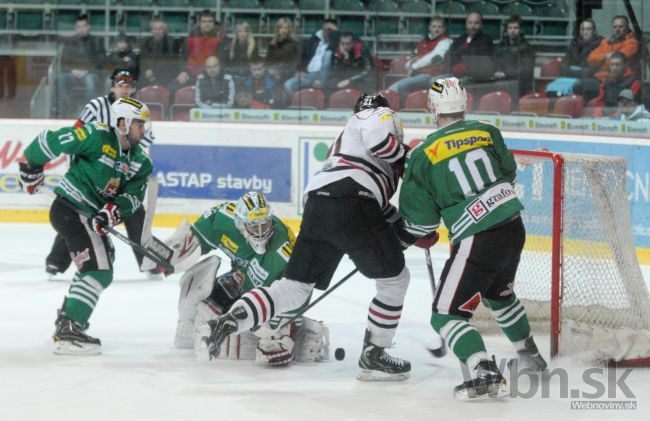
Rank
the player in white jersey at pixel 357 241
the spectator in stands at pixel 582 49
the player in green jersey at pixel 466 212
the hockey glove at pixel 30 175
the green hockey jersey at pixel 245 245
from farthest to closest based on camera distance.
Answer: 1. the spectator in stands at pixel 582 49
2. the hockey glove at pixel 30 175
3. the green hockey jersey at pixel 245 245
4. the player in white jersey at pixel 357 241
5. the player in green jersey at pixel 466 212

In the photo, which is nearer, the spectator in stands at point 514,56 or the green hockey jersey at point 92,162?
the green hockey jersey at point 92,162

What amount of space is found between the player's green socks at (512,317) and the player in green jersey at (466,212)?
190 mm

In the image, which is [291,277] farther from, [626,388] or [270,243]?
[626,388]

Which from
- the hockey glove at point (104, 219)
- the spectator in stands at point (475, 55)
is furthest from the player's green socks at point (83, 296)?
the spectator in stands at point (475, 55)

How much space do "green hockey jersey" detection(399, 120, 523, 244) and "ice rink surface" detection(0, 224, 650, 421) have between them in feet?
1.97

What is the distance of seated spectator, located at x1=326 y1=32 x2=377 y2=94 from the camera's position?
851cm

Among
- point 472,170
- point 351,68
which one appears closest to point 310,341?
point 472,170

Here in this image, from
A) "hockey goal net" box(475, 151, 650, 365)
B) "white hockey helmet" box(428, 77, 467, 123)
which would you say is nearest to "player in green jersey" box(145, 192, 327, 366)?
"white hockey helmet" box(428, 77, 467, 123)

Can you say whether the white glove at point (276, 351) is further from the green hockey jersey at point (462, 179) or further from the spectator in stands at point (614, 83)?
the spectator in stands at point (614, 83)

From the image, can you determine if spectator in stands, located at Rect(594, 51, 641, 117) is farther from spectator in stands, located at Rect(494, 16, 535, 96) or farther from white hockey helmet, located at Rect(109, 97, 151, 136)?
white hockey helmet, located at Rect(109, 97, 151, 136)

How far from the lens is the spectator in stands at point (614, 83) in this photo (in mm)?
7559

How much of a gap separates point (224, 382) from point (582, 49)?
476 cm

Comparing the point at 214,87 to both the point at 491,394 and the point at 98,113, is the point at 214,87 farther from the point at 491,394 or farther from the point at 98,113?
the point at 491,394

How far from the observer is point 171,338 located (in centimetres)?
482
